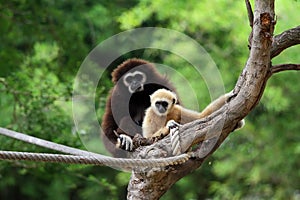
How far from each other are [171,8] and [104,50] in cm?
84

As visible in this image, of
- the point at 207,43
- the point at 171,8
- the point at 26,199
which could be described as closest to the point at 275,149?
the point at 207,43

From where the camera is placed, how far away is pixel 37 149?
495cm

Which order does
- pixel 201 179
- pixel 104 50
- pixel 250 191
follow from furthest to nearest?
1. pixel 201 179
2. pixel 250 191
3. pixel 104 50

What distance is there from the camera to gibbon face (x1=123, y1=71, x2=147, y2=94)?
167 inches

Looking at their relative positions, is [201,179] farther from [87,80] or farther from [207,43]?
[87,80]

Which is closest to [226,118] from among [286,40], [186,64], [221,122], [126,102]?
[221,122]

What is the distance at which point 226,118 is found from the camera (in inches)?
103

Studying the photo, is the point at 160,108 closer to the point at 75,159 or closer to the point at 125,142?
the point at 125,142

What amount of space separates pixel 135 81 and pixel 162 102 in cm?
95

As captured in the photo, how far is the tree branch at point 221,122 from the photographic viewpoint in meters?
2.45

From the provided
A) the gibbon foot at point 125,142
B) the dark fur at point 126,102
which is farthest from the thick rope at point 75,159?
the dark fur at point 126,102

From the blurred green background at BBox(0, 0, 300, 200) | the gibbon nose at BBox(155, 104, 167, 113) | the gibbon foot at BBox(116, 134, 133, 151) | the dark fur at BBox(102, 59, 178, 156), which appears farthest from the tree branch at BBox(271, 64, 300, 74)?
the blurred green background at BBox(0, 0, 300, 200)

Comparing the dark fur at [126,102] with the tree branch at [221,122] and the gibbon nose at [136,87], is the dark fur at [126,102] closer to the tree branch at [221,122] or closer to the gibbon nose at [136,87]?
the gibbon nose at [136,87]

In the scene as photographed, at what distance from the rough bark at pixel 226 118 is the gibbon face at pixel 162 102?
50cm
